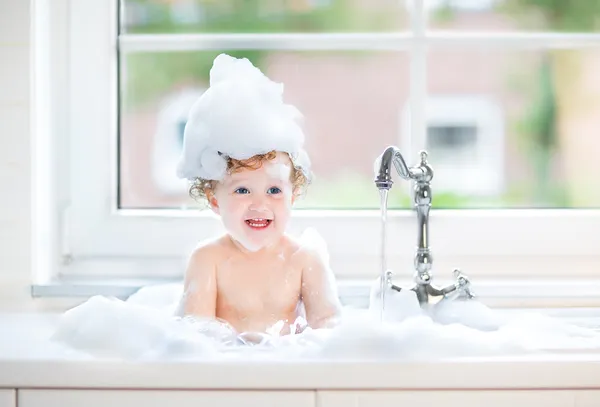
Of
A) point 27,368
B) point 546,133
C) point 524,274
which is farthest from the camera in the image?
point 546,133

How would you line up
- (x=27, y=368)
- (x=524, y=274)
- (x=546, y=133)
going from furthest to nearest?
1. (x=546, y=133)
2. (x=524, y=274)
3. (x=27, y=368)

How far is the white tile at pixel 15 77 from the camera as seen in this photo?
1442mm

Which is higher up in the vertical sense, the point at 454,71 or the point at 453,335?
the point at 454,71

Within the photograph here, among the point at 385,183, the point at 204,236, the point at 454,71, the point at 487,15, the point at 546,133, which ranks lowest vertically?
the point at 204,236

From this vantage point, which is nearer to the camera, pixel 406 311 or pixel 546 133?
pixel 406 311

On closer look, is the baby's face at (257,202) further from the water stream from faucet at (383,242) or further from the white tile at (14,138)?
the white tile at (14,138)

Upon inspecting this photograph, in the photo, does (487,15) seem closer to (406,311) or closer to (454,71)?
(454,71)

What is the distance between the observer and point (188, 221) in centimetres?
158

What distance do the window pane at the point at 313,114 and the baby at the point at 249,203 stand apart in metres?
0.36

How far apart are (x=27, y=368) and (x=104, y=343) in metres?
0.11

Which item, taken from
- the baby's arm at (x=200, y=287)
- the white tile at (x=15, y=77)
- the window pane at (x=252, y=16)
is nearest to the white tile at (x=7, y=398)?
the baby's arm at (x=200, y=287)

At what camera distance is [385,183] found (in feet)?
4.10

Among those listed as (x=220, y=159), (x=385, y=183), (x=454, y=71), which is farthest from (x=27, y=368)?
(x=454, y=71)

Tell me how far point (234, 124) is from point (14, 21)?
52 centimetres
